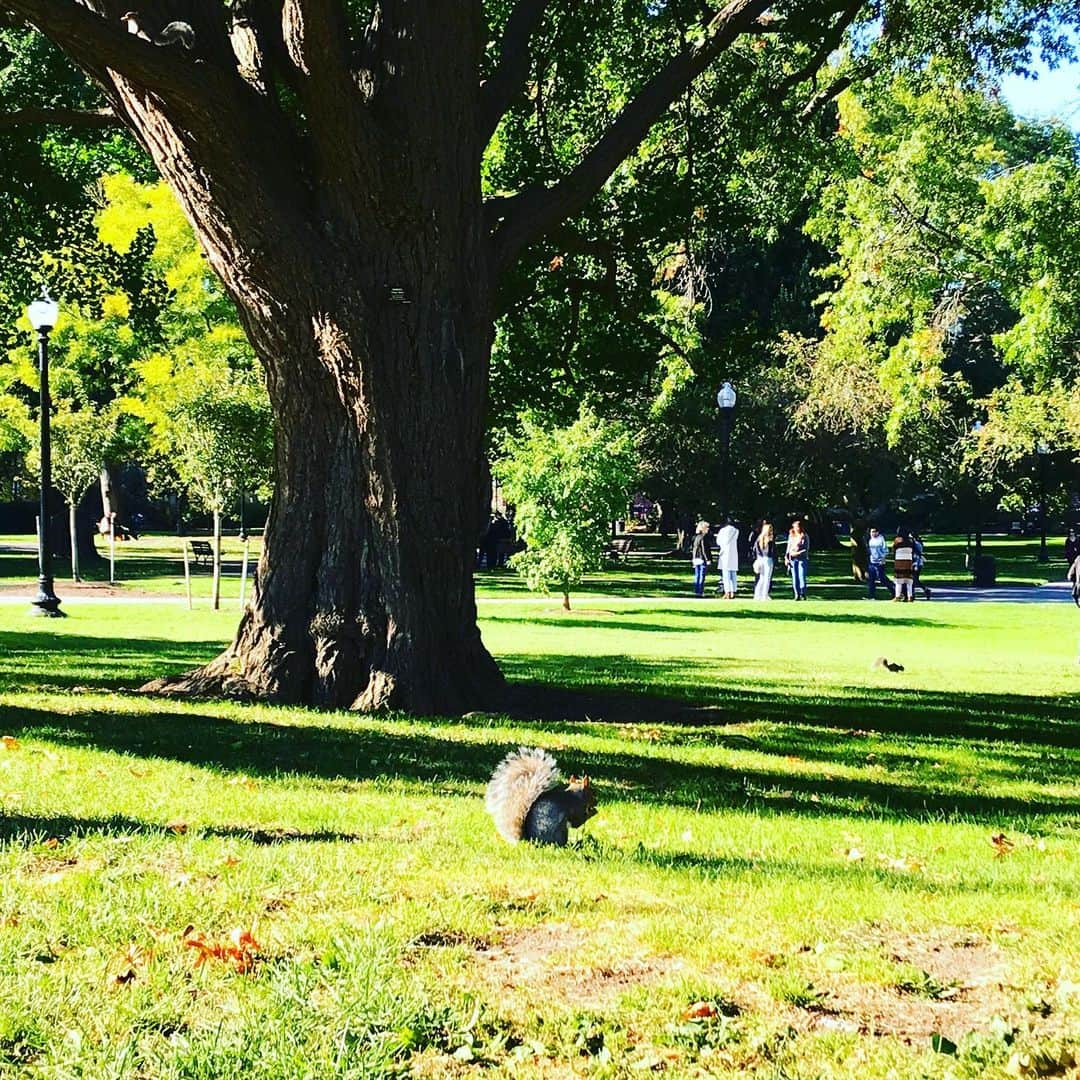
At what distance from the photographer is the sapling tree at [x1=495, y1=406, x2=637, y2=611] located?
86.3ft

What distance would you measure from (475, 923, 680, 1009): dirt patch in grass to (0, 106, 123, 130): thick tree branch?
28.9ft

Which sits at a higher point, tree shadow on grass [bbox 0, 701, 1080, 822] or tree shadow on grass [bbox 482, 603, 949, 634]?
tree shadow on grass [bbox 0, 701, 1080, 822]

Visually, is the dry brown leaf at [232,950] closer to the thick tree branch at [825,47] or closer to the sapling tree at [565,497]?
the thick tree branch at [825,47]

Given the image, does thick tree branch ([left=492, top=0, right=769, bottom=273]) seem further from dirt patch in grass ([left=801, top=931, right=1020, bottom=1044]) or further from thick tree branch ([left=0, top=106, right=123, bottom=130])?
dirt patch in grass ([left=801, top=931, right=1020, bottom=1044])

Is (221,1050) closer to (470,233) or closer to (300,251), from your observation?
(300,251)

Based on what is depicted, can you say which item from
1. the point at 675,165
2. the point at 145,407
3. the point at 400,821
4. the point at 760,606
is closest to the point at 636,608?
the point at 760,606

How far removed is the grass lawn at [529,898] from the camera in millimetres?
3412

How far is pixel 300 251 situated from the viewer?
962 cm

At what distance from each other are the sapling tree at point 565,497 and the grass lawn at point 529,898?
607 inches

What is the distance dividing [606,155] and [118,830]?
24.5 ft

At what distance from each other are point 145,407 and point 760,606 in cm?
1661

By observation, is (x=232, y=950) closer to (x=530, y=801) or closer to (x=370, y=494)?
(x=530, y=801)

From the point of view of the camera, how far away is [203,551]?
1339 inches

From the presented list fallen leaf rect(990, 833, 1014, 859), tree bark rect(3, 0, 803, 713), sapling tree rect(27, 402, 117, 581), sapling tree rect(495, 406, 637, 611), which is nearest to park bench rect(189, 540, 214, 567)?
sapling tree rect(27, 402, 117, 581)
